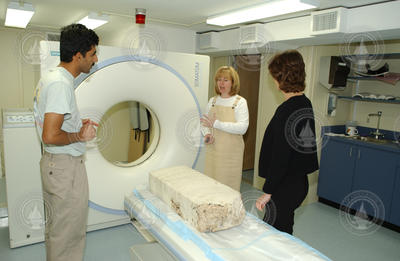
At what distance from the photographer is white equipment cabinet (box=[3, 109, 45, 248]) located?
2.08 metres

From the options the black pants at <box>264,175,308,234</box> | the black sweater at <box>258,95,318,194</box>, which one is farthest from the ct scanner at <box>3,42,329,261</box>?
the black sweater at <box>258,95,318,194</box>

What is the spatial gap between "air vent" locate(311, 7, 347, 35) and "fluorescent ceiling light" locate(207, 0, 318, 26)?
0.27 meters

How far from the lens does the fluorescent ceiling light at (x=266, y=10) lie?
2.01 metres

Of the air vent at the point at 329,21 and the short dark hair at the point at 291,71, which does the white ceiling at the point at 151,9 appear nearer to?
the air vent at the point at 329,21

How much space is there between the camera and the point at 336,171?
319cm

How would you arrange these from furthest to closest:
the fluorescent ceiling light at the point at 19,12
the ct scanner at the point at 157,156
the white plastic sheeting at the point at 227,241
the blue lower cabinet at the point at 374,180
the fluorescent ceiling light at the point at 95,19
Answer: the blue lower cabinet at the point at 374,180 < the fluorescent ceiling light at the point at 95,19 < the fluorescent ceiling light at the point at 19,12 < the ct scanner at the point at 157,156 < the white plastic sheeting at the point at 227,241

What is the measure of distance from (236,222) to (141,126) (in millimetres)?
2415

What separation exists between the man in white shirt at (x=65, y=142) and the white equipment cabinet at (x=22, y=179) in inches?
26.7

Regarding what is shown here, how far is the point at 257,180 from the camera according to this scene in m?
3.73

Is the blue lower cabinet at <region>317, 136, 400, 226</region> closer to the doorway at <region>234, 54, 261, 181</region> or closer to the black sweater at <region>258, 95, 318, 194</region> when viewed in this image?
the doorway at <region>234, 54, 261, 181</region>

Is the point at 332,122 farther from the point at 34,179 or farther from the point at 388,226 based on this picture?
the point at 34,179

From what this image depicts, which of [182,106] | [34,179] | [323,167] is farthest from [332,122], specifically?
[34,179]

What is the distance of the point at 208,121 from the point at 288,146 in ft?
3.26

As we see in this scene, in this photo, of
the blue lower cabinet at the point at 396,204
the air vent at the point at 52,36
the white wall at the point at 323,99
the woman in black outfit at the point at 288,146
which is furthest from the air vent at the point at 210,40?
the blue lower cabinet at the point at 396,204
